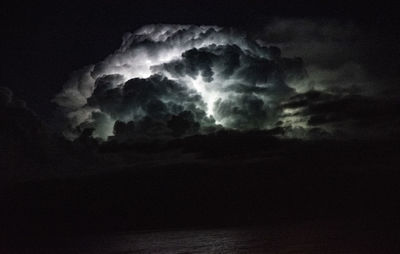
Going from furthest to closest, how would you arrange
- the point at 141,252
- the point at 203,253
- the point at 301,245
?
the point at 141,252
the point at 203,253
the point at 301,245

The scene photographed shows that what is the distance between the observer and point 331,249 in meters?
115

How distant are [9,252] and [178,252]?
67.6m

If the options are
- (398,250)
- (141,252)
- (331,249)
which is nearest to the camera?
(398,250)

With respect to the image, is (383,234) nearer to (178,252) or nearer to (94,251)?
(178,252)

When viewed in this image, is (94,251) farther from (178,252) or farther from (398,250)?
(398,250)

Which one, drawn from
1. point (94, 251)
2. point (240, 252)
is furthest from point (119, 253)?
point (240, 252)

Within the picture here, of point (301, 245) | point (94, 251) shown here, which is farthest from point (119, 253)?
point (301, 245)

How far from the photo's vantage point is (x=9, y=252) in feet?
595

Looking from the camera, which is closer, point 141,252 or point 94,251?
point 141,252

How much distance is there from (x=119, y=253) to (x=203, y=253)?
1372 inches

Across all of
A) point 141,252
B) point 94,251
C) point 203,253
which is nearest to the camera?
point 203,253

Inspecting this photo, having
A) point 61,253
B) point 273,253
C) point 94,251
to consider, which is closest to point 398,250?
point 273,253

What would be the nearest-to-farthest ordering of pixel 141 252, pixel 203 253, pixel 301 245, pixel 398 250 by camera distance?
pixel 398 250 → pixel 301 245 → pixel 203 253 → pixel 141 252

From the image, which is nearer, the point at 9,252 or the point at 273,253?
the point at 273,253
